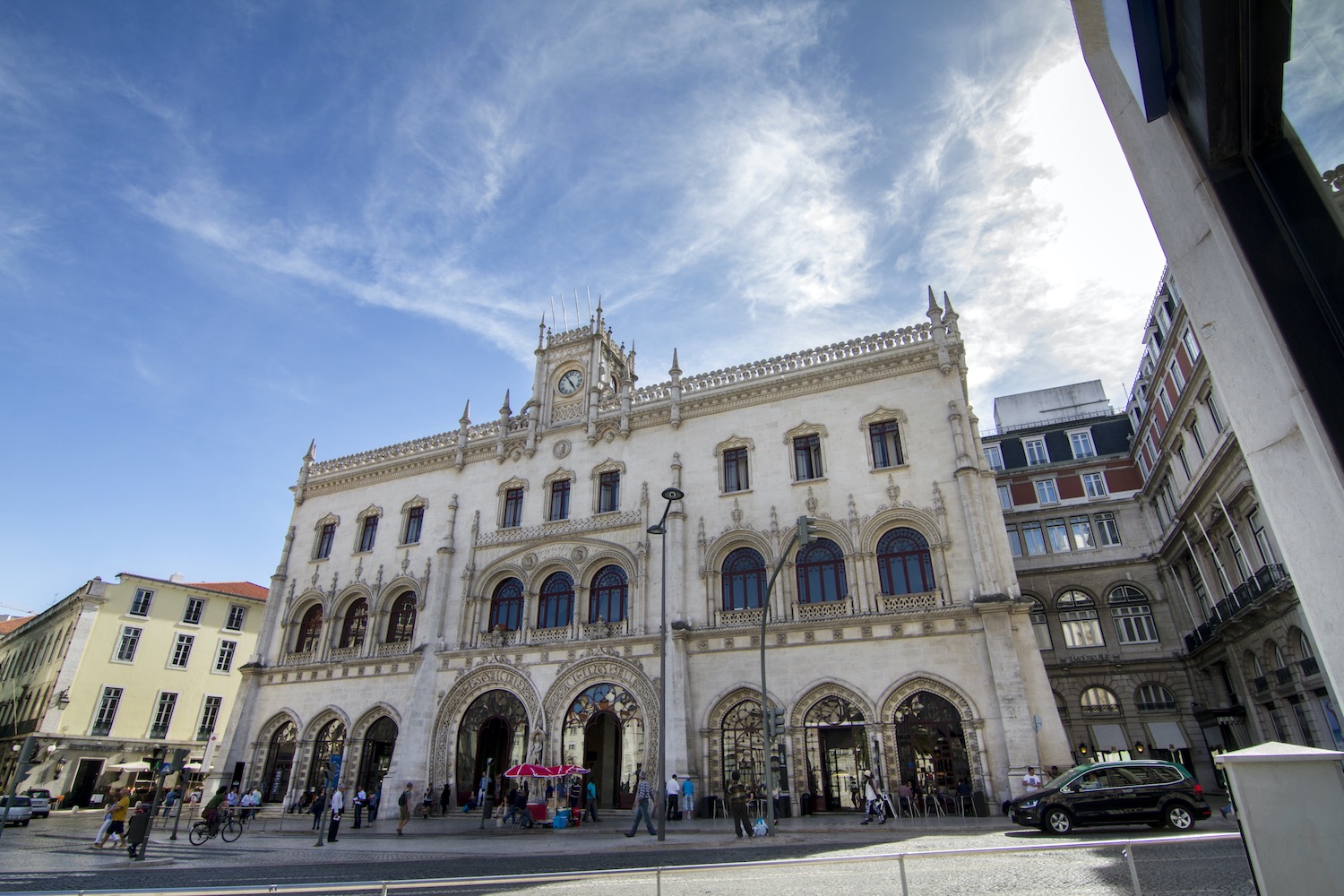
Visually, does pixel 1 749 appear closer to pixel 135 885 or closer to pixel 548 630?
pixel 548 630

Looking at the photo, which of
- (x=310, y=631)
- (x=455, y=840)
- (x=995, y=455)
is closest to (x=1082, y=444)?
(x=995, y=455)

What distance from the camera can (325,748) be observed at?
31.9 metres

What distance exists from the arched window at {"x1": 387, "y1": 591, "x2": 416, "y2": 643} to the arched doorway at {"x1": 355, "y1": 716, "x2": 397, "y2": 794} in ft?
11.1

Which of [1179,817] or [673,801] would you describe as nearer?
[1179,817]

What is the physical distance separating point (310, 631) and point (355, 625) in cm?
301

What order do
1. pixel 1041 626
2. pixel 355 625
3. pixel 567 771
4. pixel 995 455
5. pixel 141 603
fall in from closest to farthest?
pixel 567 771
pixel 355 625
pixel 1041 626
pixel 995 455
pixel 141 603

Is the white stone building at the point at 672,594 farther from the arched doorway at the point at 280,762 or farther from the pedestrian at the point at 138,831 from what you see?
the pedestrian at the point at 138,831

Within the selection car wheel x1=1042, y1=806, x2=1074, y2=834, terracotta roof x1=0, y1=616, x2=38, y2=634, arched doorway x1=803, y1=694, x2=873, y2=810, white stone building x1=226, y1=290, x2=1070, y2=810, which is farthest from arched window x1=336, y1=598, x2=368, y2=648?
terracotta roof x1=0, y1=616, x2=38, y2=634

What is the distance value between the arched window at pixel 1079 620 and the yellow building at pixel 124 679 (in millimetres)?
45782

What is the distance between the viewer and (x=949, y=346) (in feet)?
89.6

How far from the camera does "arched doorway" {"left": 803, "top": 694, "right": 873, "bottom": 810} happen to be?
77.8 ft

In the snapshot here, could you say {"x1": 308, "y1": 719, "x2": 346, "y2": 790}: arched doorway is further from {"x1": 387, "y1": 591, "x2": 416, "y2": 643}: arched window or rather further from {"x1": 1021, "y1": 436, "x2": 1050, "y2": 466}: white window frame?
{"x1": 1021, "y1": 436, "x2": 1050, "y2": 466}: white window frame

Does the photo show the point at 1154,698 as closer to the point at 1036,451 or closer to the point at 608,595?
the point at 1036,451

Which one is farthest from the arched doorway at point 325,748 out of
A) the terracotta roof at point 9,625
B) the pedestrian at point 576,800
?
the terracotta roof at point 9,625
